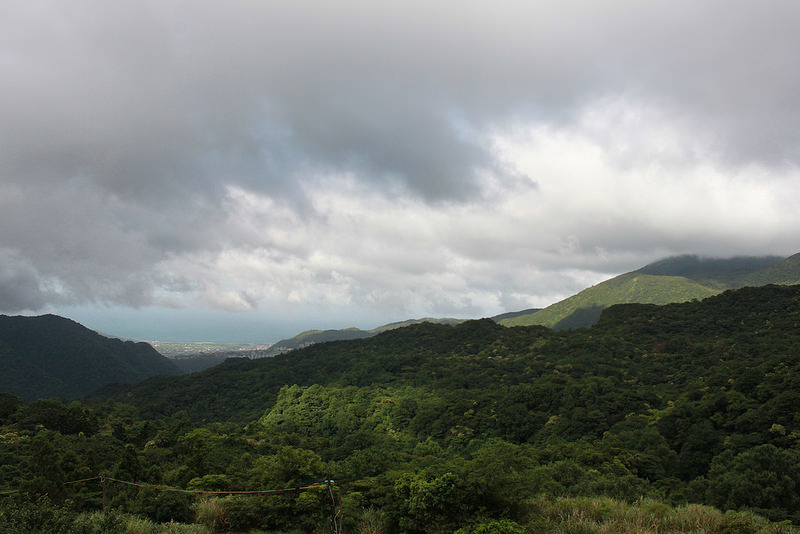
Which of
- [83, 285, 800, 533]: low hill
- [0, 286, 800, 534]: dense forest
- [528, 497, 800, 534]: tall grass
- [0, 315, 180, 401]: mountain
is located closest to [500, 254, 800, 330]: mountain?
[83, 285, 800, 533]: low hill

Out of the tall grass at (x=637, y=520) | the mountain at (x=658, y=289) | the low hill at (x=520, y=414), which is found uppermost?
the mountain at (x=658, y=289)

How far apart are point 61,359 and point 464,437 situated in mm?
176646

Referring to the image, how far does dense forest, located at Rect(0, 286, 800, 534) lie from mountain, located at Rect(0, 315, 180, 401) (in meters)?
49.5

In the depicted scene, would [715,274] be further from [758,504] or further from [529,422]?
[758,504]

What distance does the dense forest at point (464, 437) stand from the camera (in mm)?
14359

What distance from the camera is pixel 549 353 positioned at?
88438 millimetres

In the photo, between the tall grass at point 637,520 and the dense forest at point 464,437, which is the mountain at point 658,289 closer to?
the dense forest at point 464,437

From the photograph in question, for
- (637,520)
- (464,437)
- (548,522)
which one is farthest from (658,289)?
(548,522)

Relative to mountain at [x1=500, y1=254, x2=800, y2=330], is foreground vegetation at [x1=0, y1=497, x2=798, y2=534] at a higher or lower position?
lower

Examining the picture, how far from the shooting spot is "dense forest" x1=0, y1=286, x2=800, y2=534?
47.1 ft

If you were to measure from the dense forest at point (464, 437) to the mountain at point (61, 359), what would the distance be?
49461mm

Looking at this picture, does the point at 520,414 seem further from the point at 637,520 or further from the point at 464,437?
the point at 637,520

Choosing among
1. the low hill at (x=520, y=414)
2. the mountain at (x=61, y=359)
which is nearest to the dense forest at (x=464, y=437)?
the low hill at (x=520, y=414)

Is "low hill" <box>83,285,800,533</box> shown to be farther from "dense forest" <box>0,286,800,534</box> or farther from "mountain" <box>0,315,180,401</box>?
"mountain" <box>0,315,180,401</box>
